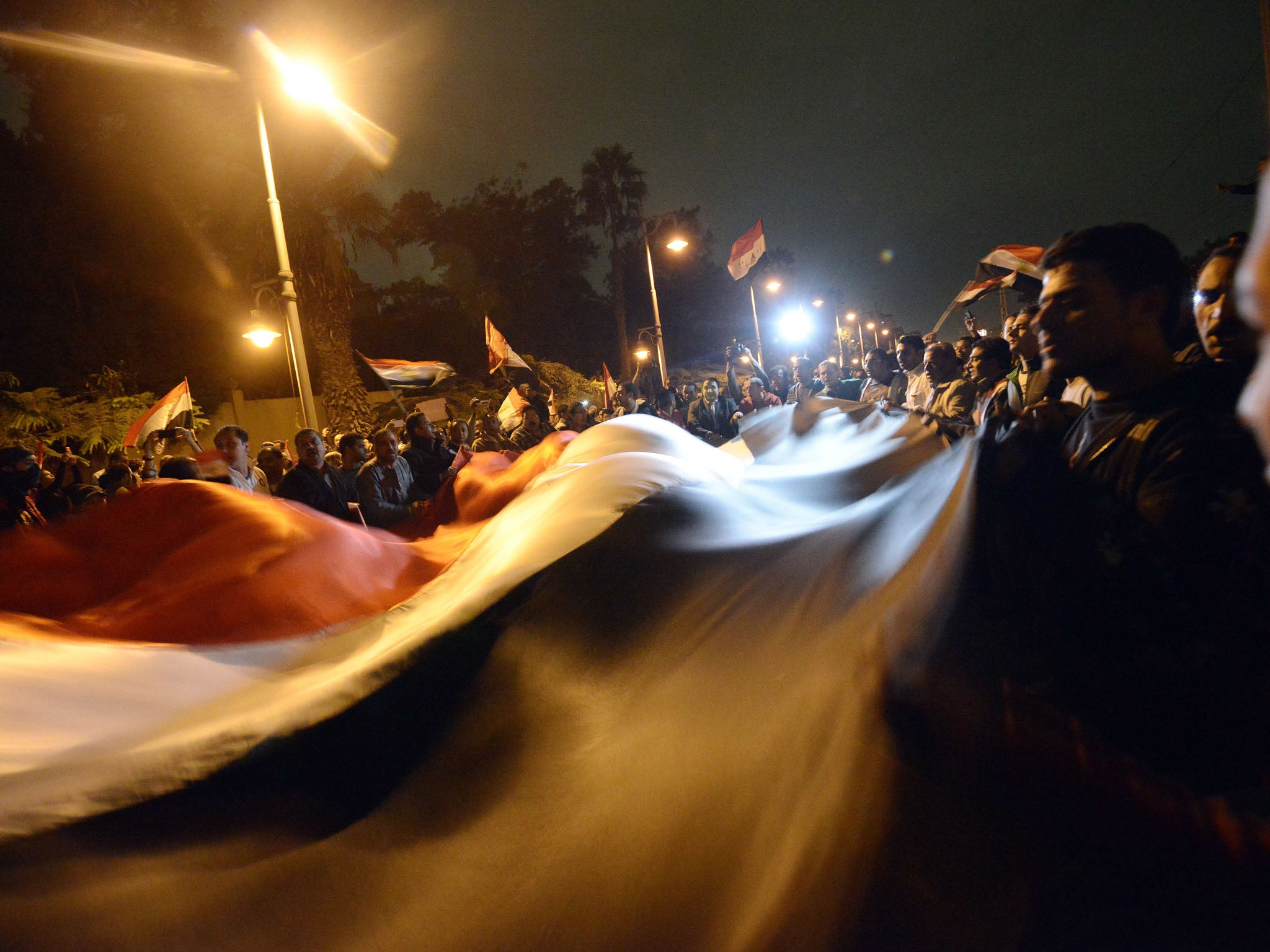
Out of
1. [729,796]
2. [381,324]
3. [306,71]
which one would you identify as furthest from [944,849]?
[381,324]

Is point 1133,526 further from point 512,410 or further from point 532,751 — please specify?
point 512,410

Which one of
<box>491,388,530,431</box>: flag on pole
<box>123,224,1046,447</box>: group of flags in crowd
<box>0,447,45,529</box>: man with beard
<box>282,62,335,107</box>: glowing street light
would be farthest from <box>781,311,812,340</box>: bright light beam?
<box>0,447,45,529</box>: man with beard

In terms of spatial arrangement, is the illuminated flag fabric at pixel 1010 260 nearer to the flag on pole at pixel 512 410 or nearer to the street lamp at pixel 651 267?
the flag on pole at pixel 512 410

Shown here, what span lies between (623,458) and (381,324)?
32.7 meters

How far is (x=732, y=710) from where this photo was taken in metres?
1.78

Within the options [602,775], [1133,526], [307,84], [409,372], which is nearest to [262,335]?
[409,372]

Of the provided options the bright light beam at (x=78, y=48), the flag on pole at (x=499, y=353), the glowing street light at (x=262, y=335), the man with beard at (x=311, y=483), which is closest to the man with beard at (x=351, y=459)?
the man with beard at (x=311, y=483)

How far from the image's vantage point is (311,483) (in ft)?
18.3

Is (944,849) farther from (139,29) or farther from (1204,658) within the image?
(139,29)

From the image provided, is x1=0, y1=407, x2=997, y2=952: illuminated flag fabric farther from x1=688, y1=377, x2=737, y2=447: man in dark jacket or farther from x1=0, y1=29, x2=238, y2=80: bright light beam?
x1=0, y1=29, x2=238, y2=80: bright light beam

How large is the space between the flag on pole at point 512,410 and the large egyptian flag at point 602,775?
7256 millimetres

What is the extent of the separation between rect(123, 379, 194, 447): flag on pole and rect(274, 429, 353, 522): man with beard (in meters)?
5.55

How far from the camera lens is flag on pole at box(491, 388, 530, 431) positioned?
9828mm

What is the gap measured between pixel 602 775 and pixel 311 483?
15.2 feet
